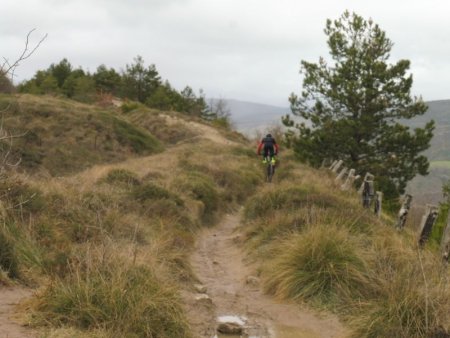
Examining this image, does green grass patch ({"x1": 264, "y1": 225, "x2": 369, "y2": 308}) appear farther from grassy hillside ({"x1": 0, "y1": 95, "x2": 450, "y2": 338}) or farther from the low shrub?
the low shrub

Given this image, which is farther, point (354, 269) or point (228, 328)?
point (354, 269)

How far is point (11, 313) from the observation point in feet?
17.1

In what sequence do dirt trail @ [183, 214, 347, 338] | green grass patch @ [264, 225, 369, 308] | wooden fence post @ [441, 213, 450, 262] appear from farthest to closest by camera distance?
wooden fence post @ [441, 213, 450, 262] < green grass patch @ [264, 225, 369, 308] < dirt trail @ [183, 214, 347, 338]

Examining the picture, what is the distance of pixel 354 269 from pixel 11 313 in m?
4.17

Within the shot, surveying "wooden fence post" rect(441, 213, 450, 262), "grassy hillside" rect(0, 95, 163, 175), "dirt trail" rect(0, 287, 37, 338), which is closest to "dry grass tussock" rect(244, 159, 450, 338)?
"wooden fence post" rect(441, 213, 450, 262)

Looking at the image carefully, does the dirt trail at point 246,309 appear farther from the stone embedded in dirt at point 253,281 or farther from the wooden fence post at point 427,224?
the wooden fence post at point 427,224

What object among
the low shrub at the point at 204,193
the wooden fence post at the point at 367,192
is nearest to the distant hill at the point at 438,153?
the low shrub at the point at 204,193

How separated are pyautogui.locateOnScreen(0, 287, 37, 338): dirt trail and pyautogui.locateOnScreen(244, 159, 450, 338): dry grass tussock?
3.28 metres

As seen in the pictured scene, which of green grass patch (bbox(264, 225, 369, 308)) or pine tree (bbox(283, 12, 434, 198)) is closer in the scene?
green grass patch (bbox(264, 225, 369, 308))

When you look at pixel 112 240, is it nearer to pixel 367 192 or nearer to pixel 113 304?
pixel 113 304

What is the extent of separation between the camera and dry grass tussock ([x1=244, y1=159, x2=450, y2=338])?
5.54 m

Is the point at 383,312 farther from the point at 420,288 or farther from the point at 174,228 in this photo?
the point at 174,228

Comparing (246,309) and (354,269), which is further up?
(354,269)

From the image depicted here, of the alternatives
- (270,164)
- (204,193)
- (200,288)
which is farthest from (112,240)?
(270,164)
